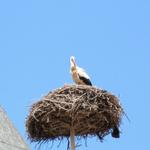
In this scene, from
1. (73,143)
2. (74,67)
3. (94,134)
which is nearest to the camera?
(73,143)

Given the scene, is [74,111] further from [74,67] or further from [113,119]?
[74,67]

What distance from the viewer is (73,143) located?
1639 centimetres

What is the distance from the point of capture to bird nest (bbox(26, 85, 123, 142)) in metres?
17.0

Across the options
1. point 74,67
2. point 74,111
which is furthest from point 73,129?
point 74,67

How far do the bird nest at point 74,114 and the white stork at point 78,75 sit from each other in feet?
4.74

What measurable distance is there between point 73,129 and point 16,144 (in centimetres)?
111

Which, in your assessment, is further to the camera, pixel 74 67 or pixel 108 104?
pixel 74 67

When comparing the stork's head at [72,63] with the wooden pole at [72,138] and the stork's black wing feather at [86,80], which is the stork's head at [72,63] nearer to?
the stork's black wing feather at [86,80]

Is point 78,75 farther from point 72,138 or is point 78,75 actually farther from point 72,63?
point 72,138

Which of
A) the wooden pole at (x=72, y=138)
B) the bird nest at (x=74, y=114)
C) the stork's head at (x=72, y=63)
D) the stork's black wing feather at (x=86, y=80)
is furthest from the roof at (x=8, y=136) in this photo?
the stork's head at (x=72, y=63)

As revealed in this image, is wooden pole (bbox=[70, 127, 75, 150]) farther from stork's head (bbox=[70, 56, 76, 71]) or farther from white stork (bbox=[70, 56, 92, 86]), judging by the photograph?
stork's head (bbox=[70, 56, 76, 71])

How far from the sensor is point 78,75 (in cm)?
1925

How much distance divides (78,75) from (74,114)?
8.04ft

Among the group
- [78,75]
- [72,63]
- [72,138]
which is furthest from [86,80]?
[72,138]
